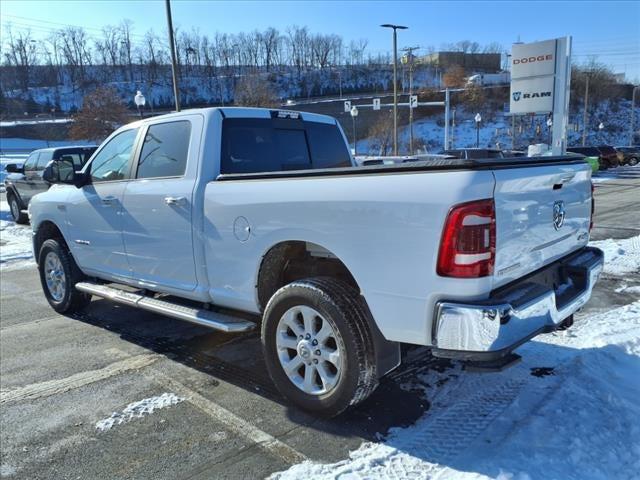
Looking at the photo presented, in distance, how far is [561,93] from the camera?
2000cm

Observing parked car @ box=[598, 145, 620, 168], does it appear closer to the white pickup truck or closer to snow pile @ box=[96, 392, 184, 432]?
the white pickup truck

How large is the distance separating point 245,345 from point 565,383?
2.68 metres

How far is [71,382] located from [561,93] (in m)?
20.9

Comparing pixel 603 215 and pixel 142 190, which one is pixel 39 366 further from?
pixel 603 215

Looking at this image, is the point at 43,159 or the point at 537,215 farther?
the point at 43,159

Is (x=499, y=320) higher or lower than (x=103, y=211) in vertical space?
lower

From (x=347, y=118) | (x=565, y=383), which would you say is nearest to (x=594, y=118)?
(x=347, y=118)

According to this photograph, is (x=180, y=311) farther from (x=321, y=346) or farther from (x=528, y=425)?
(x=528, y=425)

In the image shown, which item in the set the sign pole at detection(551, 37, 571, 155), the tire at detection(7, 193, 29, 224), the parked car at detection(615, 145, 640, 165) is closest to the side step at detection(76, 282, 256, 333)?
the tire at detection(7, 193, 29, 224)

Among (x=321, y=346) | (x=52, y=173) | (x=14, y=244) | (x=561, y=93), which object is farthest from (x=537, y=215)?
(x=561, y=93)

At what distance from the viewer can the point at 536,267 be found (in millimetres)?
3102

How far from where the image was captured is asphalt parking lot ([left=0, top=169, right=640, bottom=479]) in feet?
9.57

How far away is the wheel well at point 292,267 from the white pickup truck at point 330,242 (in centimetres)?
1

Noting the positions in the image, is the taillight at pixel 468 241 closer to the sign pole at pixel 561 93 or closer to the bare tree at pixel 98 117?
the sign pole at pixel 561 93
